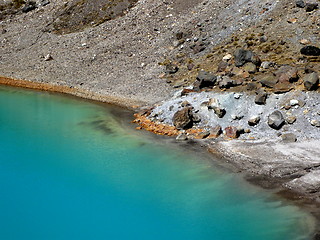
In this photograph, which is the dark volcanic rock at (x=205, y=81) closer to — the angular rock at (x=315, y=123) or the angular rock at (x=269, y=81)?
the angular rock at (x=269, y=81)

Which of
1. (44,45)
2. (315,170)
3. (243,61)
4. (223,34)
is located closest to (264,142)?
(315,170)

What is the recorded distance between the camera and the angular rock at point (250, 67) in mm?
25484

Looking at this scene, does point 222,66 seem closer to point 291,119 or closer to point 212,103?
point 212,103

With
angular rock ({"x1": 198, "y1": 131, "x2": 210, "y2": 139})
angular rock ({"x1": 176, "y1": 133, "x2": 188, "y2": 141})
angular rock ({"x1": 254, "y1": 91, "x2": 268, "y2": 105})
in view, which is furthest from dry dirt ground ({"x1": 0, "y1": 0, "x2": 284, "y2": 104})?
angular rock ({"x1": 254, "y1": 91, "x2": 268, "y2": 105})

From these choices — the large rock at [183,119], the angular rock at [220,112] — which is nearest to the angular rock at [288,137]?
the angular rock at [220,112]

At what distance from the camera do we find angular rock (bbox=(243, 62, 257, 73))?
83.6 ft

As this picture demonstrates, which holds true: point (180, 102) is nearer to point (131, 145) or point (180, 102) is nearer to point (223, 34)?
point (131, 145)

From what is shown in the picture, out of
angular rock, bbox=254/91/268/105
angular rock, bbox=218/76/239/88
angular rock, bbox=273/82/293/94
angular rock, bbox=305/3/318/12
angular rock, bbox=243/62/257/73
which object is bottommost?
angular rock, bbox=254/91/268/105

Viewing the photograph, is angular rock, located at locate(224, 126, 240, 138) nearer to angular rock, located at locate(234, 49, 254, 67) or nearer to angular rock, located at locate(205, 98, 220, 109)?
angular rock, located at locate(205, 98, 220, 109)

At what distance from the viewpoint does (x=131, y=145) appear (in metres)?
21.7

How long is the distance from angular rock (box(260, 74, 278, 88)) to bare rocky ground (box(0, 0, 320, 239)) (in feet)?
0.20

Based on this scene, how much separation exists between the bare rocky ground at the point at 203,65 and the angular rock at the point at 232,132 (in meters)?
0.06

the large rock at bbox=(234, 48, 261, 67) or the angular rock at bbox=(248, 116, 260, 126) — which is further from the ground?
the large rock at bbox=(234, 48, 261, 67)

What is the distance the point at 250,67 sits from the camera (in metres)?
25.7
